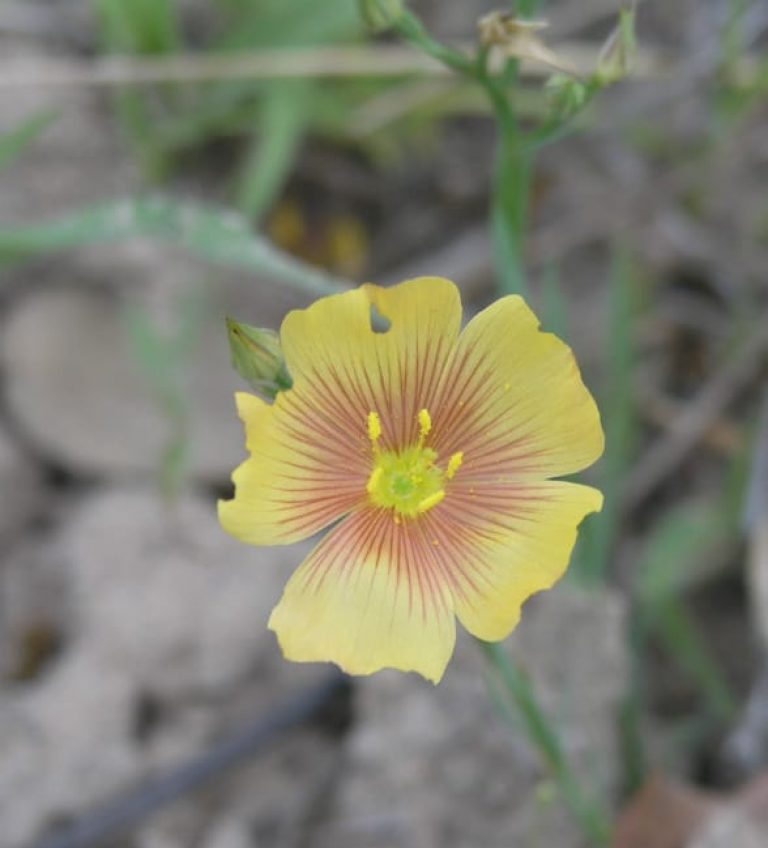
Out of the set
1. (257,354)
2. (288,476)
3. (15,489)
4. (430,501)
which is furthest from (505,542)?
(15,489)

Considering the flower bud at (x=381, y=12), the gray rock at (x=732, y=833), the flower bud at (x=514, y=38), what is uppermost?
the flower bud at (x=381, y=12)

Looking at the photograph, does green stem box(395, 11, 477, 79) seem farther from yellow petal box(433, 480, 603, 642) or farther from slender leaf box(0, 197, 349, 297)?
yellow petal box(433, 480, 603, 642)

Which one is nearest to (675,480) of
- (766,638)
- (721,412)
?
(721,412)

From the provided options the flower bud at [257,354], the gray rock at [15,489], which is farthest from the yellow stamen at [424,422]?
the gray rock at [15,489]

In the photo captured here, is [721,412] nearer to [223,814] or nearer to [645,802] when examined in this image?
[645,802]

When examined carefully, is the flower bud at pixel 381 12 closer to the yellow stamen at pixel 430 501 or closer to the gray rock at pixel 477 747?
the yellow stamen at pixel 430 501

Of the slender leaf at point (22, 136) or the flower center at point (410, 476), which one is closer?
the flower center at point (410, 476)
